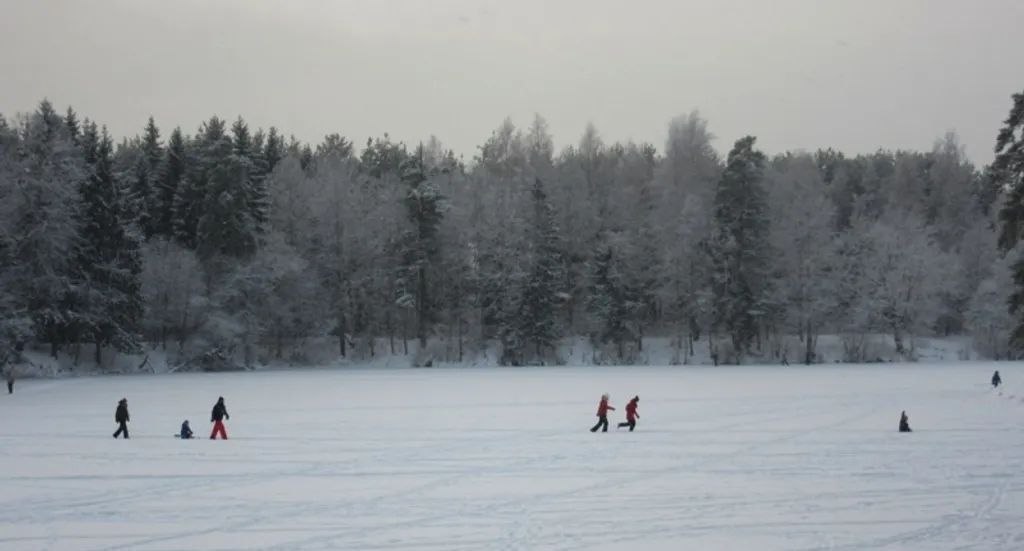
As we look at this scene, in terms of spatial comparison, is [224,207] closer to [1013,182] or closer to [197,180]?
[197,180]

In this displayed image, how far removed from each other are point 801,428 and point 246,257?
52.8 meters

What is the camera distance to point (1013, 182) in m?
37.0

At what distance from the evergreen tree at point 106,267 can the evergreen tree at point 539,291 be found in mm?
27105

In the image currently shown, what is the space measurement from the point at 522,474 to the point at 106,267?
50969 millimetres

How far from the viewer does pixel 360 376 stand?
60.5m

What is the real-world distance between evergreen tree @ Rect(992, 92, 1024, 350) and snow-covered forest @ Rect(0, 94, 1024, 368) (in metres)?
36.8

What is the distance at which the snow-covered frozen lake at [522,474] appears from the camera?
14.9 metres

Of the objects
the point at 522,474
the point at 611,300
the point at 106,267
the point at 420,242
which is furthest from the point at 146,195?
the point at 522,474

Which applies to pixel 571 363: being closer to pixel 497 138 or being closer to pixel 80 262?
pixel 80 262

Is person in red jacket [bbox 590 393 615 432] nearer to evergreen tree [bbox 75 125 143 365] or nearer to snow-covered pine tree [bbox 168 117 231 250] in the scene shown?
evergreen tree [bbox 75 125 143 365]

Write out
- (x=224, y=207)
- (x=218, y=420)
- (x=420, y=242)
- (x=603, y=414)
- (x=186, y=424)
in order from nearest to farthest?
(x=218, y=420) → (x=186, y=424) → (x=603, y=414) → (x=224, y=207) → (x=420, y=242)

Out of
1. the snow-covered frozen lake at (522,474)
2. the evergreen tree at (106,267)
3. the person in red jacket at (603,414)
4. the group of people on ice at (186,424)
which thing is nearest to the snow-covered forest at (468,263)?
the evergreen tree at (106,267)

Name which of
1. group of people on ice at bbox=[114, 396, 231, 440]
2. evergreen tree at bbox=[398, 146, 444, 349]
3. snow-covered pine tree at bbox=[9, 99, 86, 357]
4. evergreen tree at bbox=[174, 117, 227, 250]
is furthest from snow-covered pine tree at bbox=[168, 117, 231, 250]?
group of people on ice at bbox=[114, 396, 231, 440]

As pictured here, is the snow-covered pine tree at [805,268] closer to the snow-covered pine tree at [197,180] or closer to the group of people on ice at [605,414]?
the snow-covered pine tree at [197,180]
